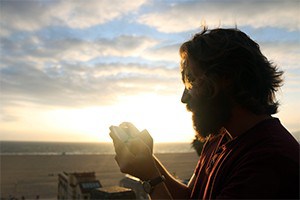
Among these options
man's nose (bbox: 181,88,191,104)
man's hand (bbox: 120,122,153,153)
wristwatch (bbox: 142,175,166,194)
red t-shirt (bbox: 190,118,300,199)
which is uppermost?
man's nose (bbox: 181,88,191,104)

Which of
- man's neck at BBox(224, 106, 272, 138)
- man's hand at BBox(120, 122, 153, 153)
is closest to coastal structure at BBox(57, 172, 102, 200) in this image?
man's hand at BBox(120, 122, 153, 153)

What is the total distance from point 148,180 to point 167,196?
18 centimetres

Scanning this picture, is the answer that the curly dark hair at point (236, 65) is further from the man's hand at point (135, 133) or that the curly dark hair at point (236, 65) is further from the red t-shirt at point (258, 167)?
the man's hand at point (135, 133)

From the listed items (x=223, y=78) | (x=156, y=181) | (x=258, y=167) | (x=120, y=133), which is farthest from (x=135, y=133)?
(x=258, y=167)

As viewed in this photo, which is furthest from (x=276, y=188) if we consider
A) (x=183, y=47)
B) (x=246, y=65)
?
(x=183, y=47)

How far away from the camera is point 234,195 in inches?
74.3

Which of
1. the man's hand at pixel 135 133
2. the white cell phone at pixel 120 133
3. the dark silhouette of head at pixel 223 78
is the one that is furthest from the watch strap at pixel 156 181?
the dark silhouette of head at pixel 223 78

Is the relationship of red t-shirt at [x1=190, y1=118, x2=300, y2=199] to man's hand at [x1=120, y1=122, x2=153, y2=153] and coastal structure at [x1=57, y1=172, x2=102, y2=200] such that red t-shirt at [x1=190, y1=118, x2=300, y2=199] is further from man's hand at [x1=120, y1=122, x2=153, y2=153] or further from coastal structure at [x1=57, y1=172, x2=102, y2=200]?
coastal structure at [x1=57, y1=172, x2=102, y2=200]

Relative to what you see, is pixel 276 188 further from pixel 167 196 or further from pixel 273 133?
pixel 167 196

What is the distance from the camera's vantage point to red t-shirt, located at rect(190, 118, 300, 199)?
1793mm

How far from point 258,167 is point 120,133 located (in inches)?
42.0

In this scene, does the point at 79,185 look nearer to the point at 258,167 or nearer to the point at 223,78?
the point at 223,78

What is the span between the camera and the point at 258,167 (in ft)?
6.07

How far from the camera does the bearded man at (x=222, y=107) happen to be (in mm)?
2129
